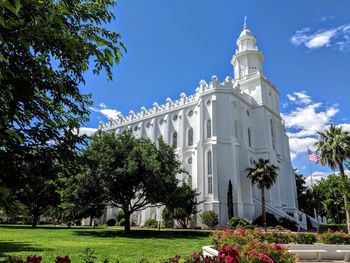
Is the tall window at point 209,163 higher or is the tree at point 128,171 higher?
the tall window at point 209,163

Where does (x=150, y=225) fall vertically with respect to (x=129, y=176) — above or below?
below

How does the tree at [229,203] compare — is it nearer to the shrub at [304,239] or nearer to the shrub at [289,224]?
the shrub at [289,224]

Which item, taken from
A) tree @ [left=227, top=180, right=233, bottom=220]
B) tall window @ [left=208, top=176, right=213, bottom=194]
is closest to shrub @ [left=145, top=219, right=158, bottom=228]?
tall window @ [left=208, top=176, right=213, bottom=194]

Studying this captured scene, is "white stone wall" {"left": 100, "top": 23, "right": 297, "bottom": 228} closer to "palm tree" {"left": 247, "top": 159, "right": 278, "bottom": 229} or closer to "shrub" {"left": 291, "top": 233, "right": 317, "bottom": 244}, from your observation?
"palm tree" {"left": 247, "top": 159, "right": 278, "bottom": 229}

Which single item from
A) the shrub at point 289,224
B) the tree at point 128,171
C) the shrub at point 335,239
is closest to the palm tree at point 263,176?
the shrub at point 289,224

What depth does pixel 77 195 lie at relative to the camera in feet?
87.9

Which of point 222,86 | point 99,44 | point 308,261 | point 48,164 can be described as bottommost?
point 308,261

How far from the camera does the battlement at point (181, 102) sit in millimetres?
46344

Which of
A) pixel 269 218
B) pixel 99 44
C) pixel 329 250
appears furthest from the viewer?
pixel 269 218

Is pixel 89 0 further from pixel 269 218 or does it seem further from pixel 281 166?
pixel 281 166

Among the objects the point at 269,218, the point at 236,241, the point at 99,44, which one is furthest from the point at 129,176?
the point at 99,44

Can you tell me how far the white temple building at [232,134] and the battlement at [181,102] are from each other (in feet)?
0.52

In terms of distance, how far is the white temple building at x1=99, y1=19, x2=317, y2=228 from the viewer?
4150 centimetres

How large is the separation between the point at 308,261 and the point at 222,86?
35.1 meters
